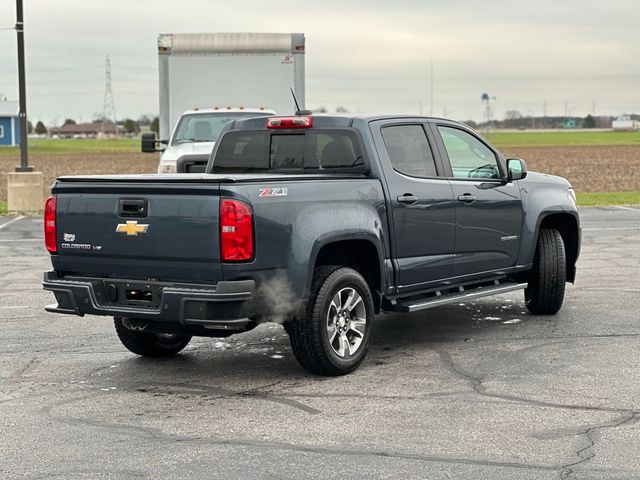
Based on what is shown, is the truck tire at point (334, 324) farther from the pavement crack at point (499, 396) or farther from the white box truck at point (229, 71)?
the white box truck at point (229, 71)

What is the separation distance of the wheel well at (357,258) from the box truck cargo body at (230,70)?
42.3 ft

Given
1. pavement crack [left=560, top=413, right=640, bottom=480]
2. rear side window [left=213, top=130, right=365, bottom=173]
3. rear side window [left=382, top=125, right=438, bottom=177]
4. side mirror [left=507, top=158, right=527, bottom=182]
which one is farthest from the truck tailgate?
side mirror [left=507, top=158, right=527, bottom=182]

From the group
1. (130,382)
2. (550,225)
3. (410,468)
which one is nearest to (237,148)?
(130,382)

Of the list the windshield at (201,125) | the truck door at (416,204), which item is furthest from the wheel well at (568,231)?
the windshield at (201,125)

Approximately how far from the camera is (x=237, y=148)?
8961 mm

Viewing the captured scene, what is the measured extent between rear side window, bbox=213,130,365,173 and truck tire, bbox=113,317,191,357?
145 centimetres

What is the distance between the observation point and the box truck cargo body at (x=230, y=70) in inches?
822

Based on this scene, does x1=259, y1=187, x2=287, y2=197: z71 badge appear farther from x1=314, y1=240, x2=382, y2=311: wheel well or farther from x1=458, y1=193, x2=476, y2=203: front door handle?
x1=458, y1=193, x2=476, y2=203: front door handle

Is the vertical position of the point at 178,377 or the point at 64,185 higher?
the point at 64,185

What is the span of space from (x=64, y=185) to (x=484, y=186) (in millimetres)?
3553

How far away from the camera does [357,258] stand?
8.20 metres

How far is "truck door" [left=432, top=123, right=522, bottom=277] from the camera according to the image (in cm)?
897

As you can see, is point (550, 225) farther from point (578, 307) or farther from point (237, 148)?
point (237, 148)

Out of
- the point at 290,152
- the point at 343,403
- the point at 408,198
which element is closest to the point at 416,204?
the point at 408,198
